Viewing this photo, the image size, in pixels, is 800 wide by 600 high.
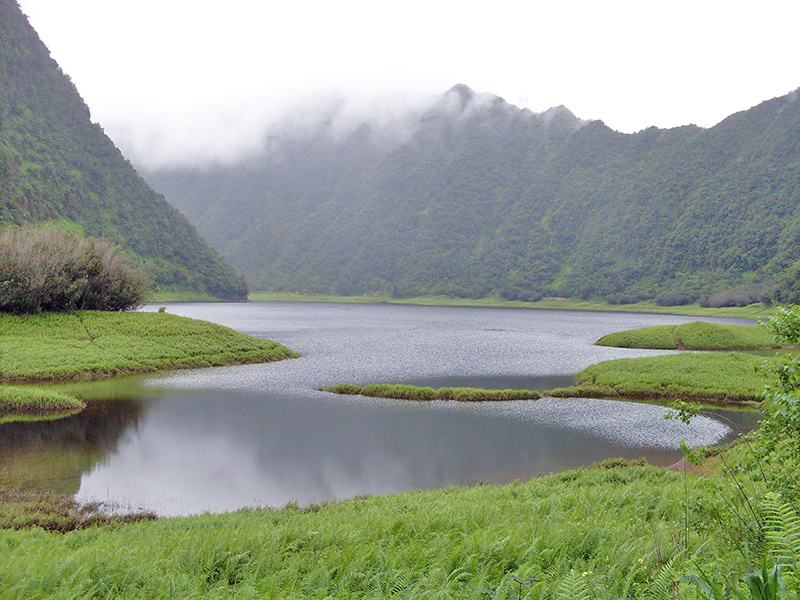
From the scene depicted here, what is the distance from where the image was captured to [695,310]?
153000 mm

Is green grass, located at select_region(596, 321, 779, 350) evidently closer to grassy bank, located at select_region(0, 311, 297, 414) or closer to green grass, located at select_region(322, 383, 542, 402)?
green grass, located at select_region(322, 383, 542, 402)

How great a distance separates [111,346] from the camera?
4241 cm

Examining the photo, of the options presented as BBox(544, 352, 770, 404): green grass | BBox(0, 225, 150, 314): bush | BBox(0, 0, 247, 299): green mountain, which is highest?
BBox(0, 0, 247, 299): green mountain

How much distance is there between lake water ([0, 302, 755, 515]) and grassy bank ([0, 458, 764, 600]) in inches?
→ 308

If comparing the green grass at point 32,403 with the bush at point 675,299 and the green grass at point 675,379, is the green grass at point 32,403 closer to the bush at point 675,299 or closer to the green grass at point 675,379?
the green grass at point 675,379

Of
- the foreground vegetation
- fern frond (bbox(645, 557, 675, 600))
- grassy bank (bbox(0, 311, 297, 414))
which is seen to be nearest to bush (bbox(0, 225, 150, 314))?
grassy bank (bbox(0, 311, 297, 414))

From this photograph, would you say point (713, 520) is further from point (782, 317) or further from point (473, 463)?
point (473, 463)

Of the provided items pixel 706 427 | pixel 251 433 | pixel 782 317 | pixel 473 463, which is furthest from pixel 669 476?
pixel 251 433

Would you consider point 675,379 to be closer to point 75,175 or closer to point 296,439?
point 296,439

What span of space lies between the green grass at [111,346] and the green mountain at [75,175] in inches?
4256

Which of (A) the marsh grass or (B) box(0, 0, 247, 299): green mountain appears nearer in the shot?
(A) the marsh grass

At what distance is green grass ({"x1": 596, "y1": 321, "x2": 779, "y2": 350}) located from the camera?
60438 millimetres

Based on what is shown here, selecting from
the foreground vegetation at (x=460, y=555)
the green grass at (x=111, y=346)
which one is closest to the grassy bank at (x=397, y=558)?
the foreground vegetation at (x=460, y=555)

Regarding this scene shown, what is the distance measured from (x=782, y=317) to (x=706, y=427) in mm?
24535
